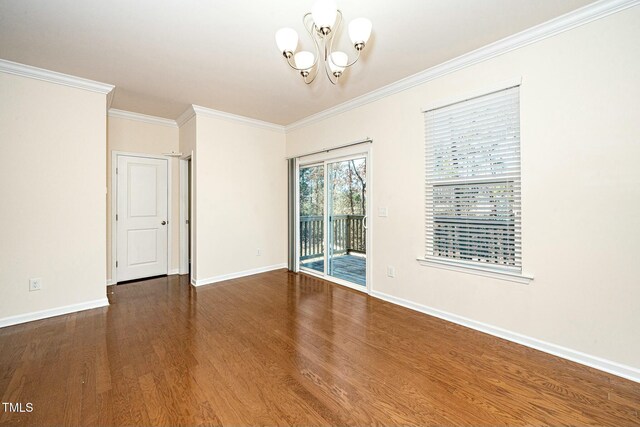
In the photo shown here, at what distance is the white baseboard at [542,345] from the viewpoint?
2.02 m

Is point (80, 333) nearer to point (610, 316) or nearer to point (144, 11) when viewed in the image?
point (144, 11)

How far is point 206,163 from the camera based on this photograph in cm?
433

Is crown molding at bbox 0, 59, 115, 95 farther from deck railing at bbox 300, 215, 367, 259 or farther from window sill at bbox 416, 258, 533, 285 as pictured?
window sill at bbox 416, 258, 533, 285

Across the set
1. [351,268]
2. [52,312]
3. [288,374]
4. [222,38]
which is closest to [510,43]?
[222,38]

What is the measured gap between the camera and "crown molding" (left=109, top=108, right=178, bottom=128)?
4.26 metres

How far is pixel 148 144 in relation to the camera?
4.61 m

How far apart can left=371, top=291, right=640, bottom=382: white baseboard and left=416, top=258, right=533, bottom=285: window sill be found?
49 cm

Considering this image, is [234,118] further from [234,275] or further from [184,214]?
[234,275]

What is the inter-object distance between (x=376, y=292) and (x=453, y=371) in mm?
1667

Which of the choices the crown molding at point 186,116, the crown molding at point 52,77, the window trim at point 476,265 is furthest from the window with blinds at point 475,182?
the crown molding at point 52,77

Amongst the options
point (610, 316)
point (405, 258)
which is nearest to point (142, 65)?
point (405, 258)

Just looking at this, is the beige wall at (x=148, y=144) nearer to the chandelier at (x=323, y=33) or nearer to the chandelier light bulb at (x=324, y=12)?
the chandelier at (x=323, y=33)

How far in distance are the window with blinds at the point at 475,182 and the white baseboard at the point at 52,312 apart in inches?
159

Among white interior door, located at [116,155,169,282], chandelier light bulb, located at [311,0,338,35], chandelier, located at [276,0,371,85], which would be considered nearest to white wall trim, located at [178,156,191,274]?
white interior door, located at [116,155,169,282]
